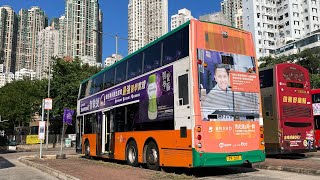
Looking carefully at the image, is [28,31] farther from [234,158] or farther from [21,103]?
[234,158]

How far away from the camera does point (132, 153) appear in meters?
14.0

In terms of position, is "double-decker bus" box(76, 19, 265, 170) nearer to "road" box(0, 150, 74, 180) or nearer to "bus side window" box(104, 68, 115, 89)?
"bus side window" box(104, 68, 115, 89)

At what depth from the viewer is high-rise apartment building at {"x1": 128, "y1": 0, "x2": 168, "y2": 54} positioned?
4809 centimetres

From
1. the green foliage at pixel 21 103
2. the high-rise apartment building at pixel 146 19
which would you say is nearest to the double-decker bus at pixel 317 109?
the high-rise apartment building at pixel 146 19

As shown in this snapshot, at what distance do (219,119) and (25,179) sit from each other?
706 centimetres

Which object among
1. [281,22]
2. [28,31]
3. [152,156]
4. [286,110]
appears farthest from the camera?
[281,22]

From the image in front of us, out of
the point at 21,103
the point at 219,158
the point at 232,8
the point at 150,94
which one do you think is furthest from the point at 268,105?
the point at 232,8

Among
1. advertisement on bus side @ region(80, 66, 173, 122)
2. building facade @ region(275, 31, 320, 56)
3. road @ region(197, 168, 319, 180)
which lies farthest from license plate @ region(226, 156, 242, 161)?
building facade @ region(275, 31, 320, 56)

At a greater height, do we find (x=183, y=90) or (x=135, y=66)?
(x=135, y=66)

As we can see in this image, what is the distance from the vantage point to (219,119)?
1031 cm

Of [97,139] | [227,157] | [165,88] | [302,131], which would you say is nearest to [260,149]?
[227,157]

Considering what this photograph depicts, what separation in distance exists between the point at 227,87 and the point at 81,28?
5226 cm

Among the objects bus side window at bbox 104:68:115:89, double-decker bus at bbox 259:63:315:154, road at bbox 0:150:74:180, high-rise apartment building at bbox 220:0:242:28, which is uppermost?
high-rise apartment building at bbox 220:0:242:28

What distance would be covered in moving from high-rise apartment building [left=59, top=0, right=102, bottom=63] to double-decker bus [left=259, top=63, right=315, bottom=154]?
45222 mm
